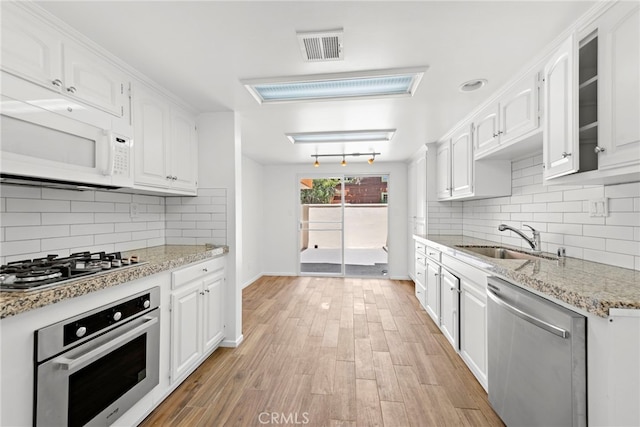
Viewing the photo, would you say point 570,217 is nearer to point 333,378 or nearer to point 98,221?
point 333,378

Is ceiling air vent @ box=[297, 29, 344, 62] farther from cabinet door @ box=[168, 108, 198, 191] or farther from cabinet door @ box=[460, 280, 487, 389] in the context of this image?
cabinet door @ box=[460, 280, 487, 389]

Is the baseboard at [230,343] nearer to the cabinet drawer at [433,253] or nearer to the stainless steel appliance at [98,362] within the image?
the stainless steel appliance at [98,362]

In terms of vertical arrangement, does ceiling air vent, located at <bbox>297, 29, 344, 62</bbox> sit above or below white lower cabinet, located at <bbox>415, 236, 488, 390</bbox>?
above

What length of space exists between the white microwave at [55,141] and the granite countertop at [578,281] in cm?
243

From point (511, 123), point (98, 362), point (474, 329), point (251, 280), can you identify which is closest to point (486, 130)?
point (511, 123)

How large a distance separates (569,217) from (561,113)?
908mm

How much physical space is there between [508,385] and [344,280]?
3.71m

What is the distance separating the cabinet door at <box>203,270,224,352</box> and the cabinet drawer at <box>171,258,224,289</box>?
8 cm

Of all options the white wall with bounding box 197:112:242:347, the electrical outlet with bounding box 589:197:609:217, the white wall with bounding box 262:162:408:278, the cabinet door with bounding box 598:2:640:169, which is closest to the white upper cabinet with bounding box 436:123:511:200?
the electrical outlet with bounding box 589:197:609:217

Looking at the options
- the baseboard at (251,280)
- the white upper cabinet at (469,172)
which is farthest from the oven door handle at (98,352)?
the baseboard at (251,280)

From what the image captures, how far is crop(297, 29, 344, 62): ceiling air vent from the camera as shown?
5.04 ft

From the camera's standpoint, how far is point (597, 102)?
132 cm

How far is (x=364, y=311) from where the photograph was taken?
142 inches

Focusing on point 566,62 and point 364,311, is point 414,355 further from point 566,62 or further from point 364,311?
point 566,62
